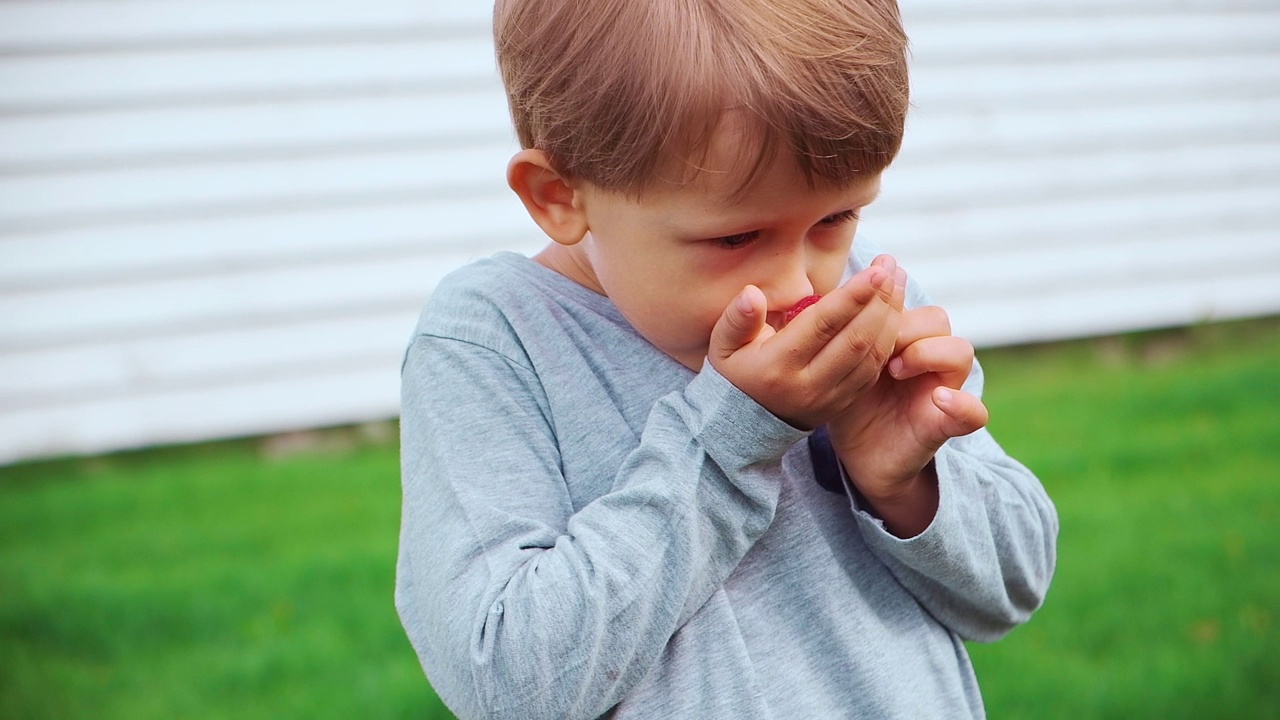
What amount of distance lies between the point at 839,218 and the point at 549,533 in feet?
1.40

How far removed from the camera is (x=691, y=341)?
1.26 m

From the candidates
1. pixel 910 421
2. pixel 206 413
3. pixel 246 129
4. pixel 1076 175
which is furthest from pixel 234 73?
pixel 910 421

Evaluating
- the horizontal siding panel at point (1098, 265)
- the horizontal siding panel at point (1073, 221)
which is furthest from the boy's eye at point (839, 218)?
the horizontal siding panel at point (1098, 265)

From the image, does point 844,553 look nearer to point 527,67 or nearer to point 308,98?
point 527,67

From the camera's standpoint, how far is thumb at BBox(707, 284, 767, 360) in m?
1.12

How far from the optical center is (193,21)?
14.5 feet

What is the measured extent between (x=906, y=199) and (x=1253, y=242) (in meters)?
1.74

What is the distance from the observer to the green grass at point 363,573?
2.81 m

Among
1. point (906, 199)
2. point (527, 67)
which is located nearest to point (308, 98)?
point (906, 199)

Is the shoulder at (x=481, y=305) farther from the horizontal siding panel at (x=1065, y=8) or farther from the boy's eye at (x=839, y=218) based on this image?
the horizontal siding panel at (x=1065, y=8)

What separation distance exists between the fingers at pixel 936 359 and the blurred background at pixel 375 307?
169 cm

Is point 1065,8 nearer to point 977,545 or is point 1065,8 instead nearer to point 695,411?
point 977,545

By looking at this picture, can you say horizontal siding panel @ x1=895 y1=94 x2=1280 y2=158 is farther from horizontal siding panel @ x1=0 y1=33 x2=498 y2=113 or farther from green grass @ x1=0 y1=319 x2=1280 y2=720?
horizontal siding panel @ x1=0 y1=33 x2=498 y2=113

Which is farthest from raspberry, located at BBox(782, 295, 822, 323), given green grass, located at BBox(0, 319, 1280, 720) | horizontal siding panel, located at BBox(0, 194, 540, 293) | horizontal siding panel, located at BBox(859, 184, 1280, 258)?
horizontal siding panel, located at BBox(859, 184, 1280, 258)
